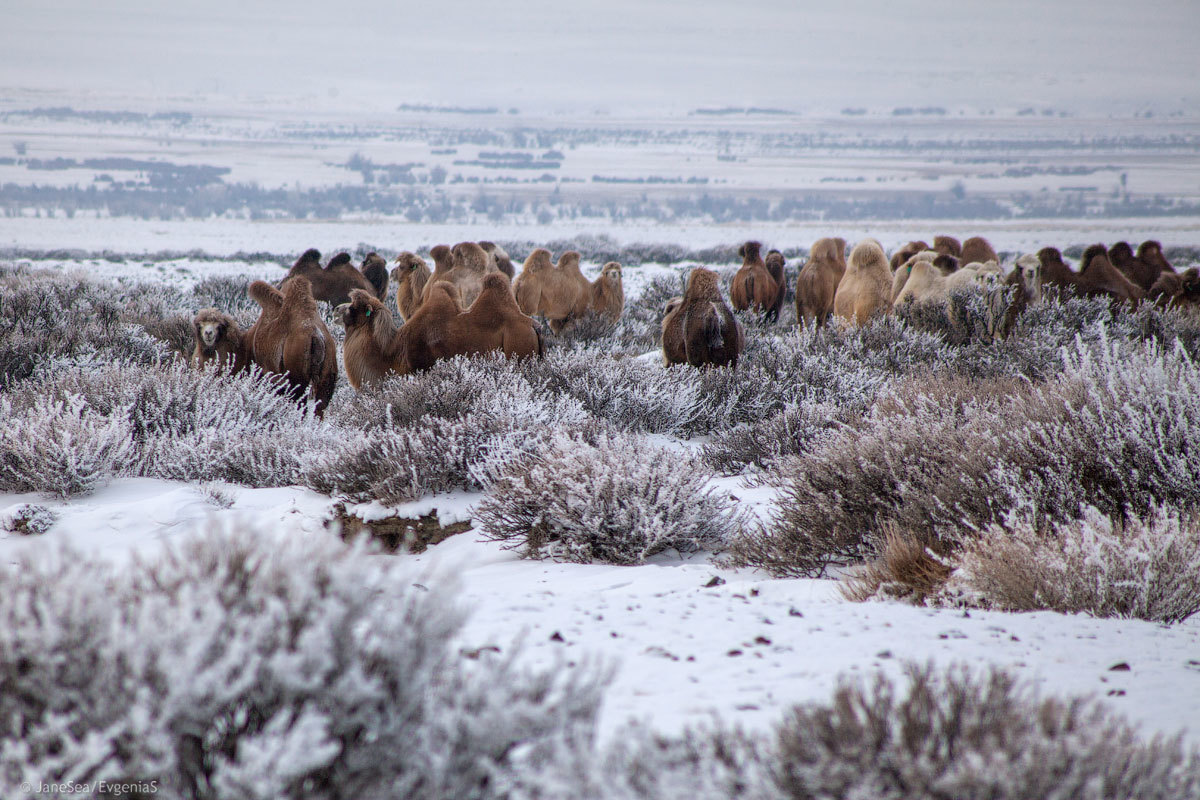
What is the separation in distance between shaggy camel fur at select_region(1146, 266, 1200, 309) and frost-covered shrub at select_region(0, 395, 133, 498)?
11786 millimetres

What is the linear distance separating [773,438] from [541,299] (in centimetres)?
746

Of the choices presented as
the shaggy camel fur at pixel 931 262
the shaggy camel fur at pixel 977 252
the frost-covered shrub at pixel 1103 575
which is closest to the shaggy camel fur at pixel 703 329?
the shaggy camel fur at pixel 931 262

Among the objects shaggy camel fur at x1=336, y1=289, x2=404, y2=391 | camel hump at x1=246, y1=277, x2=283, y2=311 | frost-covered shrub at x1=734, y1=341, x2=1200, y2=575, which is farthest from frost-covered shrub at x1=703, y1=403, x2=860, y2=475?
camel hump at x1=246, y1=277, x2=283, y2=311

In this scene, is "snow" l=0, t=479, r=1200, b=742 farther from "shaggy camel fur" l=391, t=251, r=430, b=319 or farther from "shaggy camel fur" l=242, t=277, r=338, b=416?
"shaggy camel fur" l=391, t=251, r=430, b=319

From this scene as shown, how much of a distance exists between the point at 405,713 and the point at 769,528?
9.89ft

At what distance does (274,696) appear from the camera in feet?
5.60

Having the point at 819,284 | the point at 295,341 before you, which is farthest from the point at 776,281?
the point at 295,341

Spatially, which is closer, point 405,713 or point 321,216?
point 405,713

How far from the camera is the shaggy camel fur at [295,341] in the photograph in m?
7.21

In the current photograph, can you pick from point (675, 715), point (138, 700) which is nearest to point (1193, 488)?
point (675, 715)

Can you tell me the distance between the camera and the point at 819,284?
1357 centimetres

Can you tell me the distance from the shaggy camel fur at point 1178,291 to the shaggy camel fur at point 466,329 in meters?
8.63

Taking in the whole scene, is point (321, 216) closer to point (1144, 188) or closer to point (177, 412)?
point (177, 412)

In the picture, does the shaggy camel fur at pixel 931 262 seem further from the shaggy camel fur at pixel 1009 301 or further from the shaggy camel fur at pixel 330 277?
the shaggy camel fur at pixel 330 277
